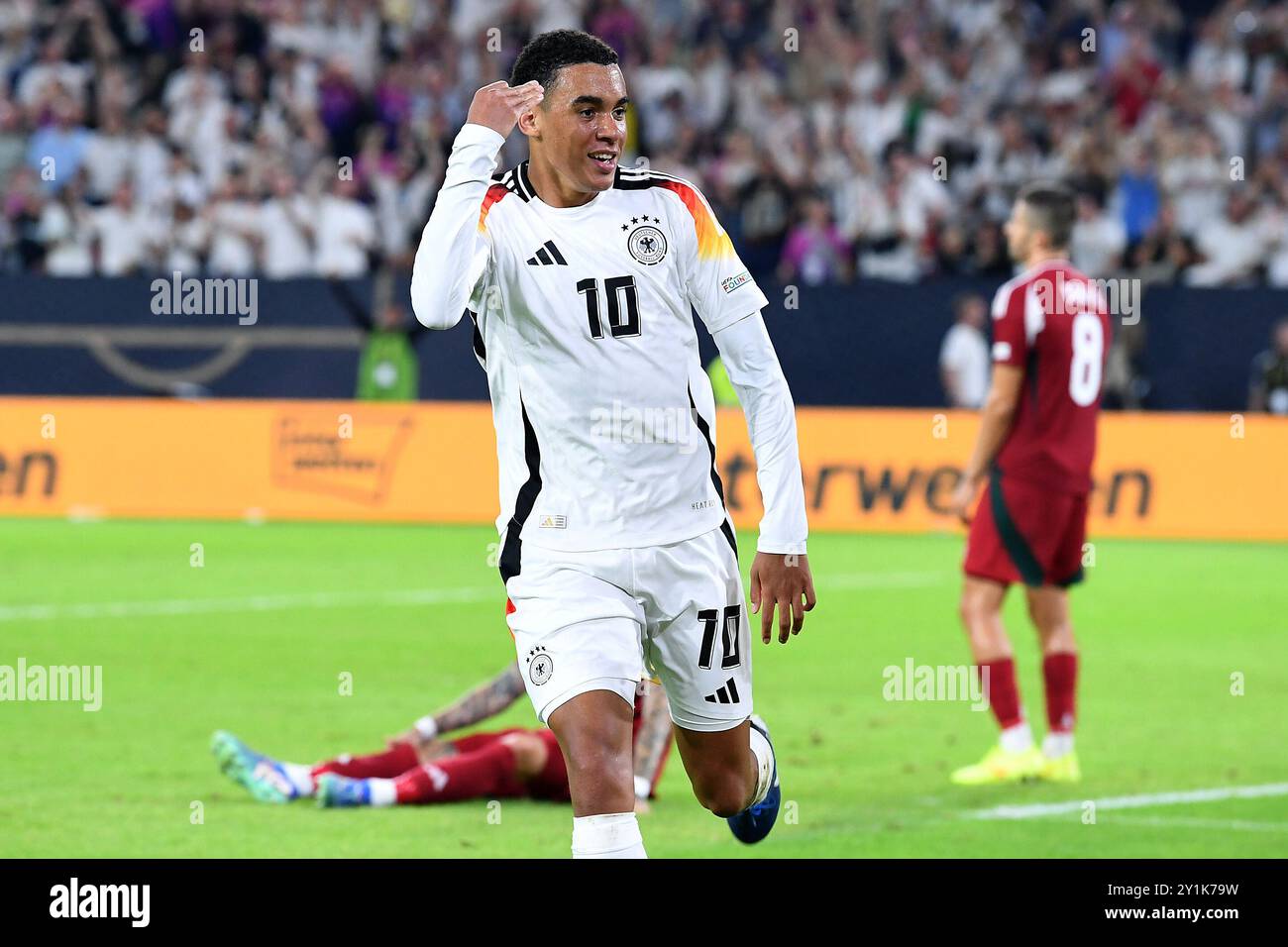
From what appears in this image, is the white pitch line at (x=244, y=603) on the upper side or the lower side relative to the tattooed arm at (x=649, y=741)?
upper

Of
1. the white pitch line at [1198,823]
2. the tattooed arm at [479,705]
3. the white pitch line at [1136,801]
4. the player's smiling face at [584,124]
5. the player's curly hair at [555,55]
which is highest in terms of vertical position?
the player's curly hair at [555,55]

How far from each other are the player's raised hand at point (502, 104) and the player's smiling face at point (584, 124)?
102 mm

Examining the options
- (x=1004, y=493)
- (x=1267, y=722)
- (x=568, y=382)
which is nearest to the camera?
(x=568, y=382)

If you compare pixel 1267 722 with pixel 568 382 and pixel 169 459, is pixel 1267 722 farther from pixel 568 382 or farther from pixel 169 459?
pixel 169 459

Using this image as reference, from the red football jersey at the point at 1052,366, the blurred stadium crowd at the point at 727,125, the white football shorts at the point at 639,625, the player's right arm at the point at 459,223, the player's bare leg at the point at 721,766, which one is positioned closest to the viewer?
the player's right arm at the point at 459,223

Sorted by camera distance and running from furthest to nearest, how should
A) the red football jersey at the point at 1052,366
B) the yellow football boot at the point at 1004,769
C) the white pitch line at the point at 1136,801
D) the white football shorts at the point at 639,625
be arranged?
the red football jersey at the point at 1052,366 → the yellow football boot at the point at 1004,769 → the white pitch line at the point at 1136,801 → the white football shorts at the point at 639,625

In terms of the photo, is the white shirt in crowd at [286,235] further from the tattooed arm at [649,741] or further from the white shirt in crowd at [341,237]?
the tattooed arm at [649,741]

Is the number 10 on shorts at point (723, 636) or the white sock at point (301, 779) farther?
the white sock at point (301, 779)

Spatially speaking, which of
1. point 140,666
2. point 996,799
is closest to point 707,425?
point 996,799

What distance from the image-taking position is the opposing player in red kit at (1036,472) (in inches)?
373

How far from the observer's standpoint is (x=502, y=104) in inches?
224

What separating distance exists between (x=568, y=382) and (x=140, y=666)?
677cm

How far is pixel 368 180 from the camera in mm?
24906

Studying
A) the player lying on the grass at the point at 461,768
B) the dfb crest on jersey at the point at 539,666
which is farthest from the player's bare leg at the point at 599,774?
the player lying on the grass at the point at 461,768
